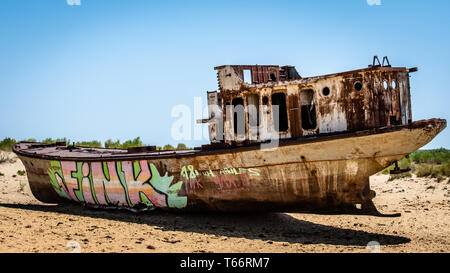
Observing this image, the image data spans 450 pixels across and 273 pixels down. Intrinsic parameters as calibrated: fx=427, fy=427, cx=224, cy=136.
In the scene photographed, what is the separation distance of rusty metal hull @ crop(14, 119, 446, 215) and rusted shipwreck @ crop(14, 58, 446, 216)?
0.07 feet

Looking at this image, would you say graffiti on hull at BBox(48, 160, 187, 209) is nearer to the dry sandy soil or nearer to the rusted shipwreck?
the rusted shipwreck

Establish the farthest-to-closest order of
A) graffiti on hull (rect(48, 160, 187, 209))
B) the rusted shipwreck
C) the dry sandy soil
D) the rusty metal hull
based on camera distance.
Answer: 1. graffiti on hull (rect(48, 160, 187, 209))
2. the rusted shipwreck
3. the rusty metal hull
4. the dry sandy soil

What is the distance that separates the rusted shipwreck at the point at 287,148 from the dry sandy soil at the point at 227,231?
1.84 ft

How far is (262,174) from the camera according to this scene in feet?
31.0

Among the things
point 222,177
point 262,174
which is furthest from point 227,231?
point 262,174

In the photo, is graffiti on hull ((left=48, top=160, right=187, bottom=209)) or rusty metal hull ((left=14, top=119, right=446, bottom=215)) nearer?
rusty metal hull ((left=14, top=119, right=446, bottom=215))

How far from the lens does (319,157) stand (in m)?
8.86

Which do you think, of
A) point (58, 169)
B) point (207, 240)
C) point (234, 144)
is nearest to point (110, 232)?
point (207, 240)

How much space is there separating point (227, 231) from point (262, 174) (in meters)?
1.45

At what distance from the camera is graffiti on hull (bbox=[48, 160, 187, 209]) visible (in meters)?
10.9

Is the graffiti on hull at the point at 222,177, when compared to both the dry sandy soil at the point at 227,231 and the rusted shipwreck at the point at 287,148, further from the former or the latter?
the dry sandy soil at the point at 227,231

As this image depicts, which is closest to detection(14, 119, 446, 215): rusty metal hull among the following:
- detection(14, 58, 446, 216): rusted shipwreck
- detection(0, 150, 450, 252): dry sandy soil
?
detection(14, 58, 446, 216): rusted shipwreck

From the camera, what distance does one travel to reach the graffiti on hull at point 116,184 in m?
10.9

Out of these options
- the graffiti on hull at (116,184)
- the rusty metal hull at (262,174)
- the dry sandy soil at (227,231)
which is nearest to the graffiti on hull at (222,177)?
the rusty metal hull at (262,174)
